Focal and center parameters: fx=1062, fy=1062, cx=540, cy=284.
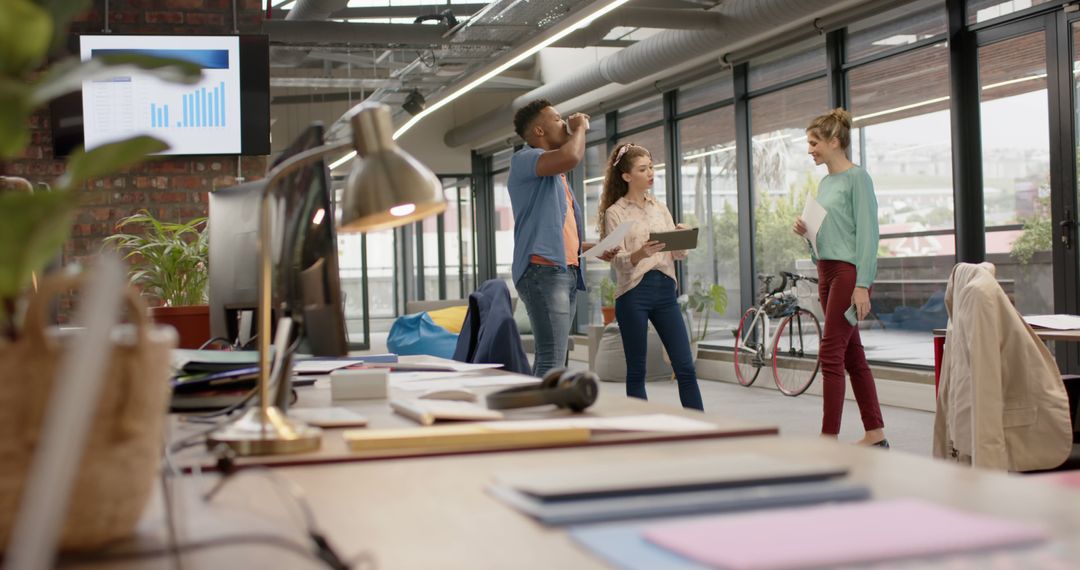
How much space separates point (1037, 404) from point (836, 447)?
182 cm

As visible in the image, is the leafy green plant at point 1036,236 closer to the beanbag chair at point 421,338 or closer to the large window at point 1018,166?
the large window at point 1018,166

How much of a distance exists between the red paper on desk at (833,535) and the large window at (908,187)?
6721mm

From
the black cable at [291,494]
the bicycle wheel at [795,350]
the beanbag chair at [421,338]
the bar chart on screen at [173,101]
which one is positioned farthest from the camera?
the bicycle wheel at [795,350]

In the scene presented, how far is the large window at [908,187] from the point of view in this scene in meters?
7.20

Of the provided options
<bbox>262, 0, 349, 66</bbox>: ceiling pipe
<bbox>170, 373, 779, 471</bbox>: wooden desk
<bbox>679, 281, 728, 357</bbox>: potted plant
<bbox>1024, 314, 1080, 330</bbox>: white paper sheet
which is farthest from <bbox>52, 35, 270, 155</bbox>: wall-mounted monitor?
<bbox>679, 281, 728, 357</bbox>: potted plant

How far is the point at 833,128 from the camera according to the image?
15.6 feet

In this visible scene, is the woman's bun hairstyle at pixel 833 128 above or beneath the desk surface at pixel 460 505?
above

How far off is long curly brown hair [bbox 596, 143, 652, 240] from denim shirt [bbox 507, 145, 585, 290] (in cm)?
73

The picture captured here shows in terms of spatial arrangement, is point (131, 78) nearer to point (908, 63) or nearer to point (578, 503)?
point (578, 503)

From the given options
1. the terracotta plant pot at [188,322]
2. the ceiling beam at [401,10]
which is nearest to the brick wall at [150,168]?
the terracotta plant pot at [188,322]

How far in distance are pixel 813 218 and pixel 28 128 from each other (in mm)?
4321

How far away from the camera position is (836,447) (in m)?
1.20

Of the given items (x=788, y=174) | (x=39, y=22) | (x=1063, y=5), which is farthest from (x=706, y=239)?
(x=39, y=22)

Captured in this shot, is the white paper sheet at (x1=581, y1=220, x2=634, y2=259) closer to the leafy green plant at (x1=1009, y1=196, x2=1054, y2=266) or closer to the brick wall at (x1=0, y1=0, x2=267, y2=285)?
the brick wall at (x1=0, y1=0, x2=267, y2=285)
